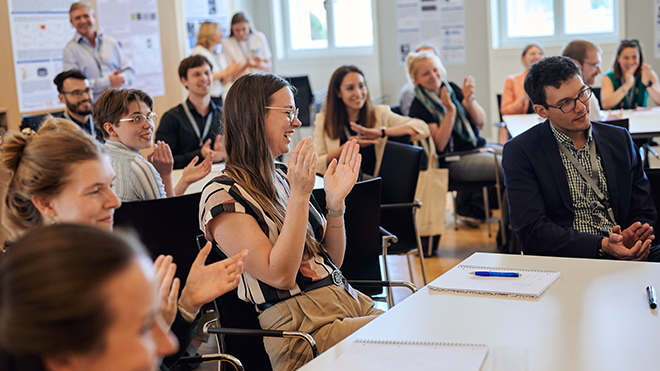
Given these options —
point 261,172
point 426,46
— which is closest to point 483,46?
point 426,46

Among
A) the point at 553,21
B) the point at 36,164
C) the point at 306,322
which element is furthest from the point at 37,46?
the point at 553,21

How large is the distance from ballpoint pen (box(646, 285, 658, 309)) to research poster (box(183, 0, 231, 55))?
655 cm

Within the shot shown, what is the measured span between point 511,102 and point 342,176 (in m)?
4.11

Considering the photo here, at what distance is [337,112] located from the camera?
3969 mm

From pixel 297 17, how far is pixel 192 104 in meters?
5.37

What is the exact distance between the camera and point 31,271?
2.03 ft

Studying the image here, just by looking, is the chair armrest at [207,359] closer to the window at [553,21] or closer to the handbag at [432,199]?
the handbag at [432,199]

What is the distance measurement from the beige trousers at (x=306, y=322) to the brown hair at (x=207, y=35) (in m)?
4.76

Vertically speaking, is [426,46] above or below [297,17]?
below

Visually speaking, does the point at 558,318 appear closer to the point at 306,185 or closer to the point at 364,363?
the point at 364,363

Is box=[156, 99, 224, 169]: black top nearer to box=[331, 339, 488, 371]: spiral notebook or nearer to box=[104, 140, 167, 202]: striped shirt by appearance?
box=[104, 140, 167, 202]: striped shirt

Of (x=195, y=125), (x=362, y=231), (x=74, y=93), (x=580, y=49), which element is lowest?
(x=362, y=231)

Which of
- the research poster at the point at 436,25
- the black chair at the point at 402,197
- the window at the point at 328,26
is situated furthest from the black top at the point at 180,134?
the window at the point at 328,26

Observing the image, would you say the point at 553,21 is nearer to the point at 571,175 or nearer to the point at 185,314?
the point at 571,175
